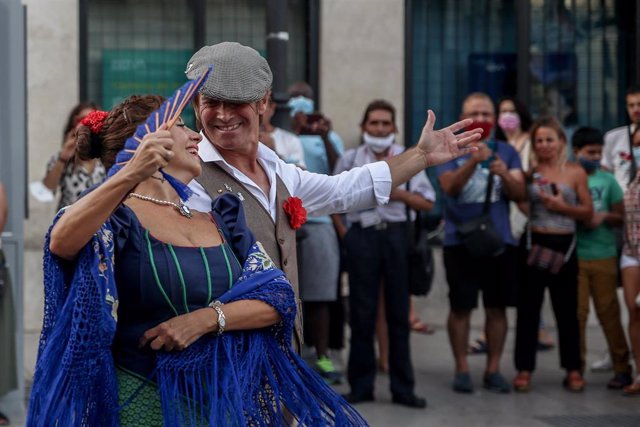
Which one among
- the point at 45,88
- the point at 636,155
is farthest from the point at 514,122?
the point at 45,88

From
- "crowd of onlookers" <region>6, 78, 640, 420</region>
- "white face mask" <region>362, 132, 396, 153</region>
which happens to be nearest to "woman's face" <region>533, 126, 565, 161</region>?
"crowd of onlookers" <region>6, 78, 640, 420</region>

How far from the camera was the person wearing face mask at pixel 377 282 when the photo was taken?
8.84 meters

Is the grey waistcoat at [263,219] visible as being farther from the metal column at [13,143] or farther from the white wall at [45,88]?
the white wall at [45,88]

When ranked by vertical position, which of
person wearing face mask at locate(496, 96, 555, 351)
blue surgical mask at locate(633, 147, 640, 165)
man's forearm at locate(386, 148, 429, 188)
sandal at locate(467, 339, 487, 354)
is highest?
person wearing face mask at locate(496, 96, 555, 351)

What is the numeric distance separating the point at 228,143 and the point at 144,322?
88cm

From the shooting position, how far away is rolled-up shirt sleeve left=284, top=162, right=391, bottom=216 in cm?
467

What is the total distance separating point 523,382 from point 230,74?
587 centimetres

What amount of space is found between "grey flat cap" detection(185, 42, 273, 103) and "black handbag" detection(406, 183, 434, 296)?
4952 millimetres

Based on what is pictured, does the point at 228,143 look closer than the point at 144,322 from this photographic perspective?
No

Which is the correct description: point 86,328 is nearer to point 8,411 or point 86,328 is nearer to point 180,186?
point 180,186

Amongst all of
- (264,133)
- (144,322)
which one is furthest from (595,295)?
(144,322)

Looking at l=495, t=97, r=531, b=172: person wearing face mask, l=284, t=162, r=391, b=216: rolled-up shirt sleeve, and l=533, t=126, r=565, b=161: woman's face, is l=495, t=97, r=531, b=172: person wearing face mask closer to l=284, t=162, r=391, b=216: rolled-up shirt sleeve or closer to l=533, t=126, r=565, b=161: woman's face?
l=533, t=126, r=565, b=161: woman's face

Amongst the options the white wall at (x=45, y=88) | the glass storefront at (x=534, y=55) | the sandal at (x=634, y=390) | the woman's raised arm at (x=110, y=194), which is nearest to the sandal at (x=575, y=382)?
the sandal at (x=634, y=390)

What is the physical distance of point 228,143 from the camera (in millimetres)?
4242
